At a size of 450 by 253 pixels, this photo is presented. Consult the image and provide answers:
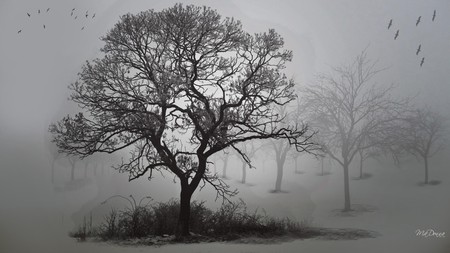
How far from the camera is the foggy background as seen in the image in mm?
3871

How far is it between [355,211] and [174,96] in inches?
82.3

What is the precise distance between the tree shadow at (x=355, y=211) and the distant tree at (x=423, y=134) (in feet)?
2.26

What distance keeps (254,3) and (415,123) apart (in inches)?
80.1

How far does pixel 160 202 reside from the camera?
150 inches

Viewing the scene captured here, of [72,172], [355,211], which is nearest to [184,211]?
[72,172]

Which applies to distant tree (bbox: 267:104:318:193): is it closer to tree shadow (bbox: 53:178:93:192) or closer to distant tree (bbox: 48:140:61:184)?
tree shadow (bbox: 53:178:93:192)

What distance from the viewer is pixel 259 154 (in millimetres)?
3902

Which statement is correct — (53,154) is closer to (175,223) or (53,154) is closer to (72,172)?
(72,172)

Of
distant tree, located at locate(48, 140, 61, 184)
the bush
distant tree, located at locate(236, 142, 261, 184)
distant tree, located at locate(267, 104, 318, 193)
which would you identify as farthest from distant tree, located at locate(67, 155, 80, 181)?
distant tree, located at locate(267, 104, 318, 193)

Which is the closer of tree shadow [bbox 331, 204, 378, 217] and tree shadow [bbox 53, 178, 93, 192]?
tree shadow [bbox 53, 178, 93, 192]

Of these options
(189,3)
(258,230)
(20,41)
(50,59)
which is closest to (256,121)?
(258,230)

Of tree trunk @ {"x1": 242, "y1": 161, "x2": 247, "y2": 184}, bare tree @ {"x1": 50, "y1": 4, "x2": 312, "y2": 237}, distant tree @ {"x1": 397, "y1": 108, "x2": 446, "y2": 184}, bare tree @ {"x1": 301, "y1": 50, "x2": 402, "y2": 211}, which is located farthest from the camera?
distant tree @ {"x1": 397, "y1": 108, "x2": 446, "y2": 184}

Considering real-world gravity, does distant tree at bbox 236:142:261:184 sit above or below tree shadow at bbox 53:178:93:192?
above

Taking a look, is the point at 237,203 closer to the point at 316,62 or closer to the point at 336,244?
the point at 336,244
